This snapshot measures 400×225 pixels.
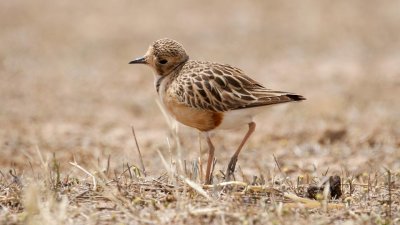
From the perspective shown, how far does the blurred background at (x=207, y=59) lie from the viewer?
10047 mm

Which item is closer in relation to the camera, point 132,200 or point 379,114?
point 132,200

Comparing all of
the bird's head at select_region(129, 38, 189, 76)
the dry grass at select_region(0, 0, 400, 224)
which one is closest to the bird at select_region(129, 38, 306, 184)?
the bird's head at select_region(129, 38, 189, 76)

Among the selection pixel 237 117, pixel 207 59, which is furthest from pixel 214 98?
pixel 207 59

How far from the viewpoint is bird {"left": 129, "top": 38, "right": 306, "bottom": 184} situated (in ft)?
22.7

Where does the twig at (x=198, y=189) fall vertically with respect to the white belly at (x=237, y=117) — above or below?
below

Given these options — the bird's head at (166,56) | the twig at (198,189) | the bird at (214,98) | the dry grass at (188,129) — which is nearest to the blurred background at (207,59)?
the dry grass at (188,129)

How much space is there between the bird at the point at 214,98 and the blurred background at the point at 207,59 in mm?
466

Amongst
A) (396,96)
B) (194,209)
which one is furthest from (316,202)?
(396,96)

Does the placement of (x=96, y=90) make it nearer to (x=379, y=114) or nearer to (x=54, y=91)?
(x=54, y=91)

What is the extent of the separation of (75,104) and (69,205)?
7.08 m

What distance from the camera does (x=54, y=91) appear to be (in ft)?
44.5

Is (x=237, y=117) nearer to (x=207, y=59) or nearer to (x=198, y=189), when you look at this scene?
(x=198, y=189)

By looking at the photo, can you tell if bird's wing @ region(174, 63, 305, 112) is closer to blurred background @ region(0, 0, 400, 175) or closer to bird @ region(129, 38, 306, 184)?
bird @ region(129, 38, 306, 184)

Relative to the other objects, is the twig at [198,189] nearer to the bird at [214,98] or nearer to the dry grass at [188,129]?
the dry grass at [188,129]
